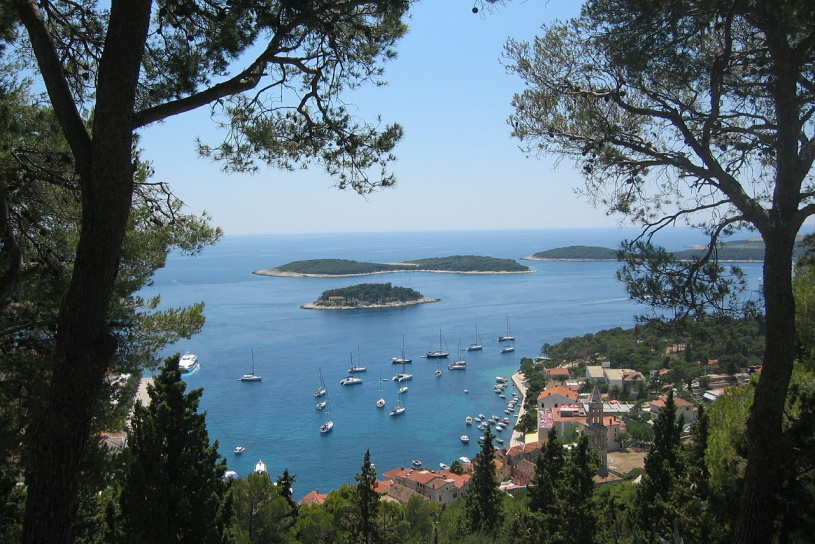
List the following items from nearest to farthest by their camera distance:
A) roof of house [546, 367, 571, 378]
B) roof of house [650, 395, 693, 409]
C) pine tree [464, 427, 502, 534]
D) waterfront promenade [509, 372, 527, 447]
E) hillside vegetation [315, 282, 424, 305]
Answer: pine tree [464, 427, 502, 534] → waterfront promenade [509, 372, 527, 447] → roof of house [650, 395, 693, 409] → roof of house [546, 367, 571, 378] → hillside vegetation [315, 282, 424, 305]

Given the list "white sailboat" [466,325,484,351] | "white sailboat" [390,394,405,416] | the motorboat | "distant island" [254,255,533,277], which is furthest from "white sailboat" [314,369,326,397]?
"distant island" [254,255,533,277]

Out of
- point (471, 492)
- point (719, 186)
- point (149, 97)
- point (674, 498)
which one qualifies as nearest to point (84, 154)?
point (149, 97)

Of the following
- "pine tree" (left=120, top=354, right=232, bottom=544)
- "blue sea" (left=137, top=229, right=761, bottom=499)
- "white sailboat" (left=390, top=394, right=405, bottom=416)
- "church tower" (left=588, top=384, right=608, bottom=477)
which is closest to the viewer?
"pine tree" (left=120, top=354, right=232, bottom=544)

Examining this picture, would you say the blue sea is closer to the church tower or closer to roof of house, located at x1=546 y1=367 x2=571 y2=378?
roof of house, located at x1=546 y1=367 x2=571 y2=378

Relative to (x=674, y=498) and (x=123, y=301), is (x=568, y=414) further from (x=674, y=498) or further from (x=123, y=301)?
(x=123, y=301)

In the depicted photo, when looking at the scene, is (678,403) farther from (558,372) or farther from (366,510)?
(366,510)

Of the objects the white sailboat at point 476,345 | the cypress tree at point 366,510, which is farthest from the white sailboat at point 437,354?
the cypress tree at point 366,510

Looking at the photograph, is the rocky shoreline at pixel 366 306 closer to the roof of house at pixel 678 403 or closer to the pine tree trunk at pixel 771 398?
the roof of house at pixel 678 403

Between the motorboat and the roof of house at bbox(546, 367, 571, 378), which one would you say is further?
the roof of house at bbox(546, 367, 571, 378)
